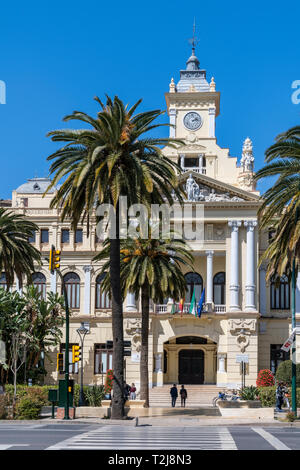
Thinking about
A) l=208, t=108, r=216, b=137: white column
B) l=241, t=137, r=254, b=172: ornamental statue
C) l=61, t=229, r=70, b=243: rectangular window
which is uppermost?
l=208, t=108, r=216, b=137: white column

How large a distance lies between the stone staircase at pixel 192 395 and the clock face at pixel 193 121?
21.7 meters

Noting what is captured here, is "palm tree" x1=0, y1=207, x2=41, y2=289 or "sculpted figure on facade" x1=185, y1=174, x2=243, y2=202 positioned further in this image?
"sculpted figure on facade" x1=185, y1=174, x2=243, y2=202

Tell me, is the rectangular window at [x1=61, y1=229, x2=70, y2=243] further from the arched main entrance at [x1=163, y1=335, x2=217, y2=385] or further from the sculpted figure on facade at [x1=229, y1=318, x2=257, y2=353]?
the sculpted figure on facade at [x1=229, y1=318, x2=257, y2=353]

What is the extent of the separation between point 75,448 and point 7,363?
36.4 meters

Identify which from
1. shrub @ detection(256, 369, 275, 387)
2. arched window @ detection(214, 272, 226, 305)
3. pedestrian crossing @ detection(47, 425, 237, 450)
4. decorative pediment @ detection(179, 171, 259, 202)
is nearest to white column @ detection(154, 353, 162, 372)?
arched window @ detection(214, 272, 226, 305)

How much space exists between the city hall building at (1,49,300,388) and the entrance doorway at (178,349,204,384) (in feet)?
0.26

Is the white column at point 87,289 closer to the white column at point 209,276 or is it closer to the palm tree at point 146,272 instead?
the white column at point 209,276

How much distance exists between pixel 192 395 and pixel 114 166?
26506mm

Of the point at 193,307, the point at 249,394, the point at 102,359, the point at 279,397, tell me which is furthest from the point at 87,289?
the point at 279,397

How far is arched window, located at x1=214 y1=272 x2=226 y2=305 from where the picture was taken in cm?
6594

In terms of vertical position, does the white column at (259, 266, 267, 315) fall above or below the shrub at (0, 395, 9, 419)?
above

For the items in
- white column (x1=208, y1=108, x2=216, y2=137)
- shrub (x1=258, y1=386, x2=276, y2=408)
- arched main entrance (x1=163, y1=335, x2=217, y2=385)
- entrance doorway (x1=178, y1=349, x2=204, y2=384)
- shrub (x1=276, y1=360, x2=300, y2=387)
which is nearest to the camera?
shrub (x1=258, y1=386, x2=276, y2=408)
